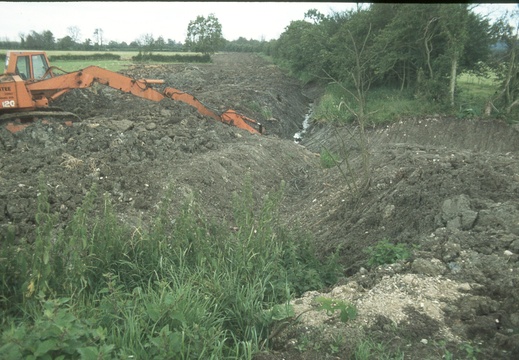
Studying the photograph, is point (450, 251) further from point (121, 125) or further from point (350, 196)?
point (121, 125)

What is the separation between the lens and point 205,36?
189 ft

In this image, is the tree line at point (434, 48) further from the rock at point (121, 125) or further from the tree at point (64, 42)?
the tree at point (64, 42)

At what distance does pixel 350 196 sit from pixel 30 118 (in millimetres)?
8167

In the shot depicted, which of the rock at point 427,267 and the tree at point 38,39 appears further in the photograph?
the tree at point 38,39

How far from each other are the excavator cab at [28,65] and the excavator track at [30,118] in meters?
1.84

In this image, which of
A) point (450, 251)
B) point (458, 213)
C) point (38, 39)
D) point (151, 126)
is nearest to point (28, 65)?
point (38, 39)

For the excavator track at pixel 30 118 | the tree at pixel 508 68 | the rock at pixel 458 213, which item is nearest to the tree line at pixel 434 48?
the tree at pixel 508 68

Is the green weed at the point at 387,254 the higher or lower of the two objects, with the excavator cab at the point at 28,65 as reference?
lower

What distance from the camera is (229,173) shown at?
10.7 meters

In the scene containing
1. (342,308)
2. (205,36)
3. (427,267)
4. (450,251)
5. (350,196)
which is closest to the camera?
(342,308)

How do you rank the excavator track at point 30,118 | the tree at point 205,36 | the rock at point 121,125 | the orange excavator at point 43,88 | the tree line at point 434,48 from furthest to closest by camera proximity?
the tree at point 205,36, the tree line at point 434,48, the rock at point 121,125, the orange excavator at point 43,88, the excavator track at point 30,118

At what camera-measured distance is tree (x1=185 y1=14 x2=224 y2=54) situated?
54.6 metres

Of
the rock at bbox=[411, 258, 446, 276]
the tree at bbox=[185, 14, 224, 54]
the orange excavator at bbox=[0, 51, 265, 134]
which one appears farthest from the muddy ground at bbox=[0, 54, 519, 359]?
the tree at bbox=[185, 14, 224, 54]

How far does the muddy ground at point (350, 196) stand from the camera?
427cm
